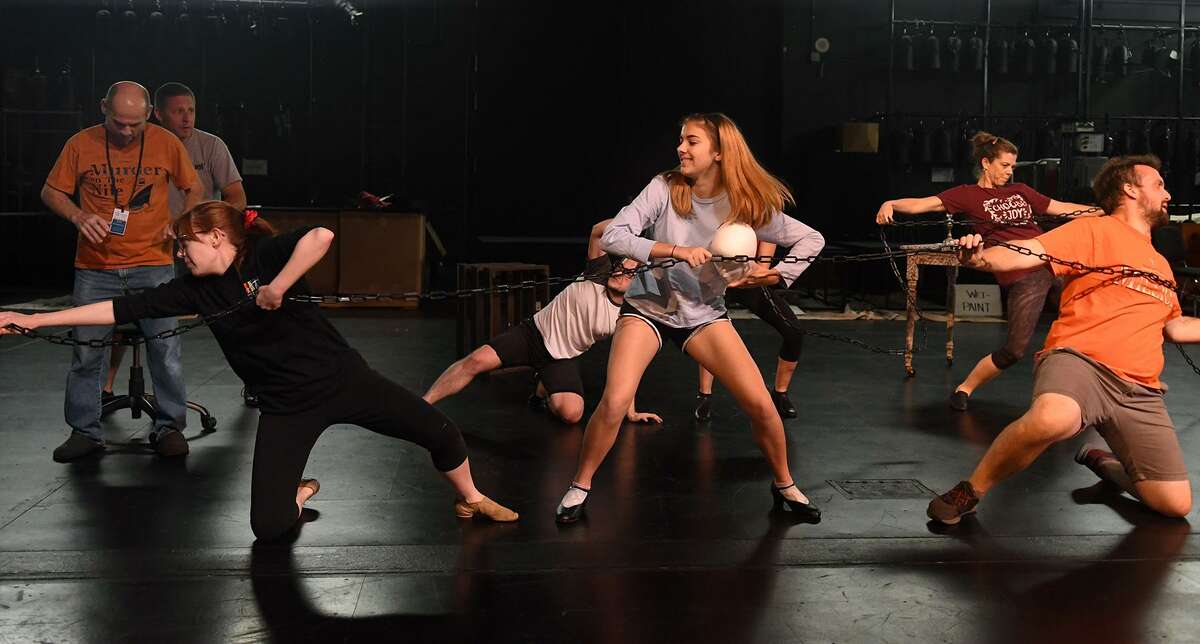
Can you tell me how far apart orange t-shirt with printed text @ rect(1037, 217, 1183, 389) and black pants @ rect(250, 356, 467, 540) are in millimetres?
2208

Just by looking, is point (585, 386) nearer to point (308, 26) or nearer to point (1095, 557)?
point (1095, 557)

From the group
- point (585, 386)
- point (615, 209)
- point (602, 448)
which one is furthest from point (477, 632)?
point (615, 209)

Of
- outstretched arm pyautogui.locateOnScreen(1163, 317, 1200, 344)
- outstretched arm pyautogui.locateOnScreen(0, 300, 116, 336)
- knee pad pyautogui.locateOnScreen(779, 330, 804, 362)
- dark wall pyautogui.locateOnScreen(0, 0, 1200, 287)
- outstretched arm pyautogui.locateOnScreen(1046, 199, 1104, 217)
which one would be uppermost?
dark wall pyautogui.locateOnScreen(0, 0, 1200, 287)

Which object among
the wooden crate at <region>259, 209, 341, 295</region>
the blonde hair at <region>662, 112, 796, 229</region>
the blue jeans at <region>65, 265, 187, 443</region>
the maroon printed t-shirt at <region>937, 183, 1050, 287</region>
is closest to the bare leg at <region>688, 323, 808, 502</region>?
the blonde hair at <region>662, 112, 796, 229</region>

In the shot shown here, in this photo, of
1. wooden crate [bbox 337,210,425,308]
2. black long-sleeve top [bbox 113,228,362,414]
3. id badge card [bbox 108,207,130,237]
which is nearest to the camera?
black long-sleeve top [bbox 113,228,362,414]

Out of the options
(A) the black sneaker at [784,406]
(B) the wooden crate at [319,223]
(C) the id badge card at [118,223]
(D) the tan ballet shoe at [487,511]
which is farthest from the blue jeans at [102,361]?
(B) the wooden crate at [319,223]

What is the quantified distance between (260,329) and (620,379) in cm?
118

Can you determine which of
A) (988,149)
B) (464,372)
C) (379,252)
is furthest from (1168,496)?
(379,252)

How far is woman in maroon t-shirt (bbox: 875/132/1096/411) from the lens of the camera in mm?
A: 6277

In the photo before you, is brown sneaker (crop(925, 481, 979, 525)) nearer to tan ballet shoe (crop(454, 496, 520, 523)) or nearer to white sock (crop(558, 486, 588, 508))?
white sock (crop(558, 486, 588, 508))

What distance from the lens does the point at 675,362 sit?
8.20 metres

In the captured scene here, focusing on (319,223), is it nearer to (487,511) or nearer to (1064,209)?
(1064,209)

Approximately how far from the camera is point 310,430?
3994mm

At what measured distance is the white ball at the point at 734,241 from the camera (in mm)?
4027
